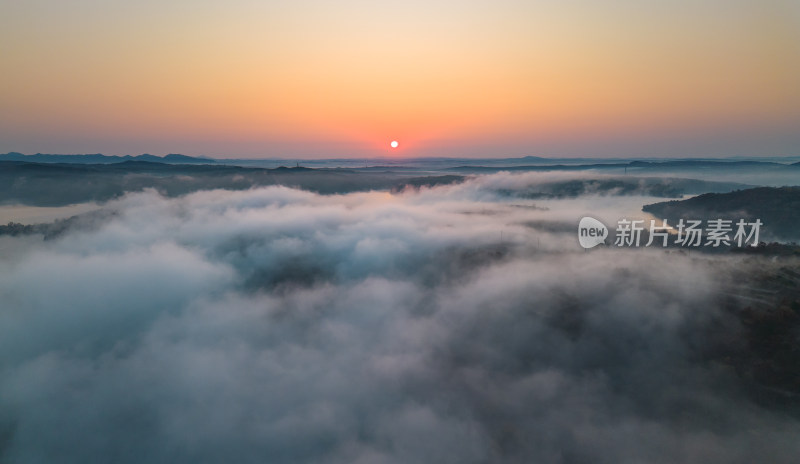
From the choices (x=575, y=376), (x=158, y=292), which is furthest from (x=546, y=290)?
(x=158, y=292)

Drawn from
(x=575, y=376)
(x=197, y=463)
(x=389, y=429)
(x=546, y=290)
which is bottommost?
(x=197, y=463)

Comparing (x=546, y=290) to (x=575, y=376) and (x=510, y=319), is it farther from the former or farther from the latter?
(x=575, y=376)

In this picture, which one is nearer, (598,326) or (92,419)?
(92,419)

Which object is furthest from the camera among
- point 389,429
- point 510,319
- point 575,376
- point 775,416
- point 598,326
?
point 510,319

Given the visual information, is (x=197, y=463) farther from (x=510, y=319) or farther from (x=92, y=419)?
(x=510, y=319)

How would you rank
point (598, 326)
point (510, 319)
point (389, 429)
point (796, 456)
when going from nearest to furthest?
point (796, 456), point (389, 429), point (598, 326), point (510, 319)

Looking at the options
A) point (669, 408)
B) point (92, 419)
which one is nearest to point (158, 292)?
point (92, 419)

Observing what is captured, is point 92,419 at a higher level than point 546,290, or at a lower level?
lower
